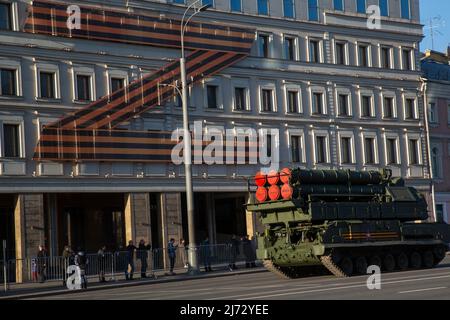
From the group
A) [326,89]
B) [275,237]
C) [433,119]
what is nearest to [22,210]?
[275,237]

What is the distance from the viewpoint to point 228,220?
51.3m

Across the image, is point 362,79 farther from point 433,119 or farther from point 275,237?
point 275,237

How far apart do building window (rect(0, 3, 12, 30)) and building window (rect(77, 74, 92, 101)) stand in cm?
407

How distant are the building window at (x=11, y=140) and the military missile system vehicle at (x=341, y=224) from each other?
14.1 metres

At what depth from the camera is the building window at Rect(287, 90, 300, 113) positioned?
5056cm

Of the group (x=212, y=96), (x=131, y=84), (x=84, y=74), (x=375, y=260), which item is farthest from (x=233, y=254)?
(x=375, y=260)

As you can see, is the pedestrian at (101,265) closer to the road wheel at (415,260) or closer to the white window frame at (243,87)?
the road wheel at (415,260)

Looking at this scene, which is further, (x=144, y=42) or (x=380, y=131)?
(x=380, y=131)

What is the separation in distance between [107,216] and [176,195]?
12.9ft

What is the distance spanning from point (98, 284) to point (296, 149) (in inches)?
762

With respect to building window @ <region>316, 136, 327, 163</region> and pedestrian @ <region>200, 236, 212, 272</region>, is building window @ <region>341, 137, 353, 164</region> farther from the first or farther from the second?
pedestrian @ <region>200, 236, 212, 272</region>

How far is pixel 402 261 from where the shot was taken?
31172 millimetres

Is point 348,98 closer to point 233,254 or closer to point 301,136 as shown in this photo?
point 301,136

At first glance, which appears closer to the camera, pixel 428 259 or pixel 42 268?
pixel 428 259
